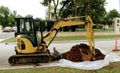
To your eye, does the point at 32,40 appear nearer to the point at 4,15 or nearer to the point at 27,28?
the point at 27,28

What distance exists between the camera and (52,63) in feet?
47.8

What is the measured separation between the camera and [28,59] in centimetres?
1465

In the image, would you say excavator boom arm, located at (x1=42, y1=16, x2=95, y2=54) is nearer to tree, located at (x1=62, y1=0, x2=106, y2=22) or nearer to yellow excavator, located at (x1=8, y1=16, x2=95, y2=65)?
yellow excavator, located at (x1=8, y1=16, x2=95, y2=65)

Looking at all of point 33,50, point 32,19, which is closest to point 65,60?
point 33,50

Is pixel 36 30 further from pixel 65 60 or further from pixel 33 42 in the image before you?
pixel 65 60

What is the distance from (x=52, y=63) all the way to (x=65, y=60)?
0.66 metres

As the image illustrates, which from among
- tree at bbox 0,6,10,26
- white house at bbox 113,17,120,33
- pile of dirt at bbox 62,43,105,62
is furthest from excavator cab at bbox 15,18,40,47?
tree at bbox 0,6,10,26

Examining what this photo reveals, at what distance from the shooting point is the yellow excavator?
14.4 m

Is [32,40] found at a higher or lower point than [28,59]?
higher

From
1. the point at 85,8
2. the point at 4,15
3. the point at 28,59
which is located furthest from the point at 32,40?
the point at 4,15

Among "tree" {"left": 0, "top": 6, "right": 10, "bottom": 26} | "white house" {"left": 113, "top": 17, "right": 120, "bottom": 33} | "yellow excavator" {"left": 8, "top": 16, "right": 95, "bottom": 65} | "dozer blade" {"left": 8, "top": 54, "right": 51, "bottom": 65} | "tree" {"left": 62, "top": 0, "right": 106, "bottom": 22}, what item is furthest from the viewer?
"tree" {"left": 0, "top": 6, "right": 10, "bottom": 26}

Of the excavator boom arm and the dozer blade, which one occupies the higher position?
the excavator boom arm

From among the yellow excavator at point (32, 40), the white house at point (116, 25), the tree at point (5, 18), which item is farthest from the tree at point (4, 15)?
the yellow excavator at point (32, 40)

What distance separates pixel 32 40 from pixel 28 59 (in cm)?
96
